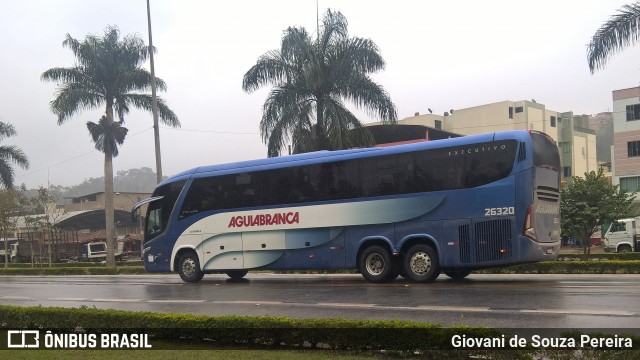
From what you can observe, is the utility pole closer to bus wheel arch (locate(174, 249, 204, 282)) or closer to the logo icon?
bus wheel arch (locate(174, 249, 204, 282))

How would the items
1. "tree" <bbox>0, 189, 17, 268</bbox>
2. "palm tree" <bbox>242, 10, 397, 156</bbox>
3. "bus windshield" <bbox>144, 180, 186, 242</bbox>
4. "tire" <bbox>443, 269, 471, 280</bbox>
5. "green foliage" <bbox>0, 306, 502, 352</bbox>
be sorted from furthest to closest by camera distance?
1. "tree" <bbox>0, 189, 17, 268</bbox>
2. "palm tree" <bbox>242, 10, 397, 156</bbox>
3. "bus windshield" <bbox>144, 180, 186, 242</bbox>
4. "tire" <bbox>443, 269, 471, 280</bbox>
5. "green foliage" <bbox>0, 306, 502, 352</bbox>

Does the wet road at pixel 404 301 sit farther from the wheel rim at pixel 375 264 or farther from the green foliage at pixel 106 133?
the green foliage at pixel 106 133

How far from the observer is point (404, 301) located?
11.7m

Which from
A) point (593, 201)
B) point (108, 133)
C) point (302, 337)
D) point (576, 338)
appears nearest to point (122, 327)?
point (302, 337)

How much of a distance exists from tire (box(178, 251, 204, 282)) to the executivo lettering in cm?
189

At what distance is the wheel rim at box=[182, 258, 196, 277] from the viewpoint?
1923 centimetres

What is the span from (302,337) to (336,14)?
23197mm

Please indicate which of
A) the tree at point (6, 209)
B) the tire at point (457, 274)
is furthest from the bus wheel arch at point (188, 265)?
the tree at point (6, 209)

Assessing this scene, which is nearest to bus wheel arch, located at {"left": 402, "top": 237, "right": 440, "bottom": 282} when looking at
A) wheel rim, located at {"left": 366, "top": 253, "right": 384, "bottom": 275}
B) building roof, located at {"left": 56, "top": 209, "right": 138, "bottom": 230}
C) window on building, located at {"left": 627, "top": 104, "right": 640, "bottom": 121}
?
wheel rim, located at {"left": 366, "top": 253, "right": 384, "bottom": 275}

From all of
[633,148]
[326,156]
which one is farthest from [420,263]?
[633,148]

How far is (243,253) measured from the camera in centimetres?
1808

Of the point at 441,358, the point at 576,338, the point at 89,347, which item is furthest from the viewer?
the point at 89,347

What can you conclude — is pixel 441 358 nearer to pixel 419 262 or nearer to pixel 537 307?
pixel 537 307

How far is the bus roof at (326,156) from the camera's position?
1457 cm
